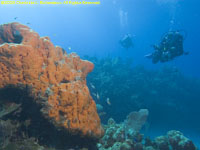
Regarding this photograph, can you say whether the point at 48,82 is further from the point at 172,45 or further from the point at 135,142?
the point at 172,45

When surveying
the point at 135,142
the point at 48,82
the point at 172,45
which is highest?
the point at 172,45

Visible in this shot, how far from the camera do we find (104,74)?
15.2 m

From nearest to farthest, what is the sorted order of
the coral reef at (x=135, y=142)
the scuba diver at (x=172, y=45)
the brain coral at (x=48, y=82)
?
the brain coral at (x=48, y=82) < the coral reef at (x=135, y=142) < the scuba diver at (x=172, y=45)

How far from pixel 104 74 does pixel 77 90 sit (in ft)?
39.4

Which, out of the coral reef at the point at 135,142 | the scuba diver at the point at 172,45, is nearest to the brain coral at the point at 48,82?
the coral reef at the point at 135,142

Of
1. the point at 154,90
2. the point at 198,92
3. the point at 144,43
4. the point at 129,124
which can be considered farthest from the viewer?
the point at 144,43

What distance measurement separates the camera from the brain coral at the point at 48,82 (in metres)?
2.98

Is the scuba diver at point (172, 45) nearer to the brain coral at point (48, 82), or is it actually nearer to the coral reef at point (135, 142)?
the coral reef at point (135, 142)

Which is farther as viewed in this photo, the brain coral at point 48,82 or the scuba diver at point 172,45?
the scuba diver at point 172,45

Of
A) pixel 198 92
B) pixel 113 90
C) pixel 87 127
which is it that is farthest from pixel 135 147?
pixel 198 92

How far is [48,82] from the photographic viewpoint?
10.5 feet

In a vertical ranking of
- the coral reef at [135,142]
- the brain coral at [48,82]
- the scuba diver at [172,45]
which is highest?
the scuba diver at [172,45]

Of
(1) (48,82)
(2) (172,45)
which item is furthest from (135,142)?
(2) (172,45)

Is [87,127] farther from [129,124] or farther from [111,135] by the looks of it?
[129,124]
